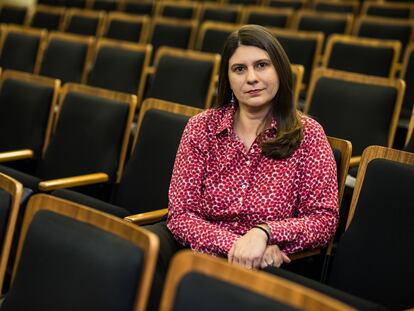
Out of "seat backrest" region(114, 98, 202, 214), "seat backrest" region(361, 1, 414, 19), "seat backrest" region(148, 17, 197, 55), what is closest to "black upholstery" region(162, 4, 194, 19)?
"seat backrest" region(148, 17, 197, 55)

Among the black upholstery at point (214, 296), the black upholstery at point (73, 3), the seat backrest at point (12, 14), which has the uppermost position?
the black upholstery at point (73, 3)

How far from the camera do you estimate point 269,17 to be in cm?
144

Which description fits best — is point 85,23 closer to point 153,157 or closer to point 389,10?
point 389,10

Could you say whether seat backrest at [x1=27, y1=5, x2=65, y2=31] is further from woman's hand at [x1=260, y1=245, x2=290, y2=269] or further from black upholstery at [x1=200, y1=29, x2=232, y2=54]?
woman's hand at [x1=260, y1=245, x2=290, y2=269]

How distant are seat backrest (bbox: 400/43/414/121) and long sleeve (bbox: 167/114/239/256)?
51 cm

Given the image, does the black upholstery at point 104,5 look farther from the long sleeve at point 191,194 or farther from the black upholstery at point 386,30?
the long sleeve at point 191,194

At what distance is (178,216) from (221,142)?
79 millimetres

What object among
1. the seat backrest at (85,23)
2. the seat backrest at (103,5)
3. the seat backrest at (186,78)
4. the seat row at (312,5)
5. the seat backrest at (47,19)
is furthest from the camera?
Answer: the seat backrest at (103,5)

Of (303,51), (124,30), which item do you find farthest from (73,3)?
(303,51)

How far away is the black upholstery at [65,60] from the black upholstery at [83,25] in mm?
379

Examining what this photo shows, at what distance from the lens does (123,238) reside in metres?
0.36

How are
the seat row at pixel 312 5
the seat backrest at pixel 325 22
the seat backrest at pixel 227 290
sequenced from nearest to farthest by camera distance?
the seat backrest at pixel 227 290 → the seat backrest at pixel 325 22 → the seat row at pixel 312 5

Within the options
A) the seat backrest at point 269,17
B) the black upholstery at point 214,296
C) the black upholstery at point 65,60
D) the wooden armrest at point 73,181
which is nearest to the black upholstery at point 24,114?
the wooden armrest at point 73,181

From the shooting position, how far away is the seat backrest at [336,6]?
149cm
